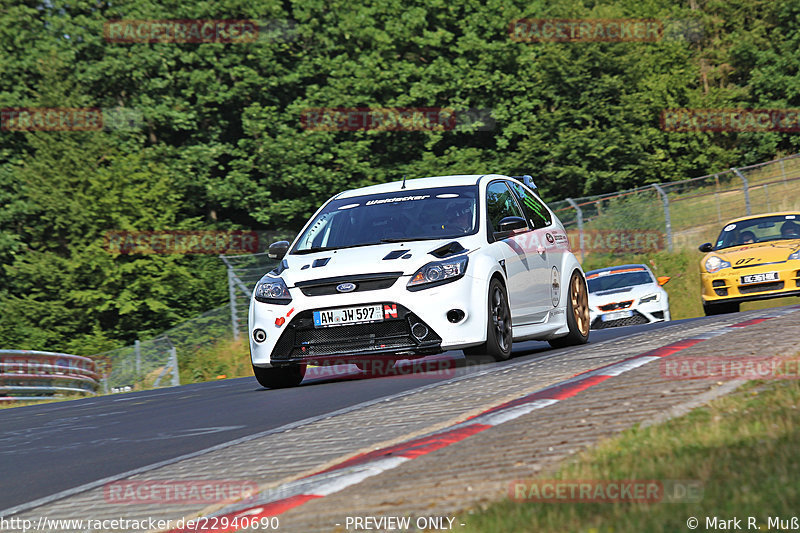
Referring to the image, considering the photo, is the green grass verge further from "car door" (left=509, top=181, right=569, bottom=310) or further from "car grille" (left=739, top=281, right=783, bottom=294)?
"car grille" (left=739, top=281, right=783, bottom=294)

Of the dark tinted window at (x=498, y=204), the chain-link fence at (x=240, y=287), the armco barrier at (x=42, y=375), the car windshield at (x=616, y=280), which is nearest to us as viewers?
the dark tinted window at (x=498, y=204)

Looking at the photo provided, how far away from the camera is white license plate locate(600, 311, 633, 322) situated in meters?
21.5

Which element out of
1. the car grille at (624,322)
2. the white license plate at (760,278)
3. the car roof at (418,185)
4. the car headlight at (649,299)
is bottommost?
the car grille at (624,322)

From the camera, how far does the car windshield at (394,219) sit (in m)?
10.9

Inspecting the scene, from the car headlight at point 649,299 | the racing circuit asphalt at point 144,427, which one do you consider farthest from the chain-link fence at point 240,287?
the racing circuit asphalt at point 144,427

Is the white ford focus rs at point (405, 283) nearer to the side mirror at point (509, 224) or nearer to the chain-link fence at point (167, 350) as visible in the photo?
the side mirror at point (509, 224)

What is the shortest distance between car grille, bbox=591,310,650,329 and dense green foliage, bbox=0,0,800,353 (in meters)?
24.0

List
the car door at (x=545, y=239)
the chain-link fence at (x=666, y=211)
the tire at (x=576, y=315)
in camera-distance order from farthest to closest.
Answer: the chain-link fence at (x=666, y=211) → the tire at (x=576, y=315) → the car door at (x=545, y=239)

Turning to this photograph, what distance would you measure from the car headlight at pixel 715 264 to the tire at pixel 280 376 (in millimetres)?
9786

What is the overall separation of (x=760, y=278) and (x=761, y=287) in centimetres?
15

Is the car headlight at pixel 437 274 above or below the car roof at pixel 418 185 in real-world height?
below

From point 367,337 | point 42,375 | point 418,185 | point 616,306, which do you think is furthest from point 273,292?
point 42,375

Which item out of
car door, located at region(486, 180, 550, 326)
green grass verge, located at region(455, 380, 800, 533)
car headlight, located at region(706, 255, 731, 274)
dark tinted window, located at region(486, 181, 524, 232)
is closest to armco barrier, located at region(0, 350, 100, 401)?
car headlight, located at region(706, 255, 731, 274)

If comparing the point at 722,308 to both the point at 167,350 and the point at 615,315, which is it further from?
the point at 167,350
